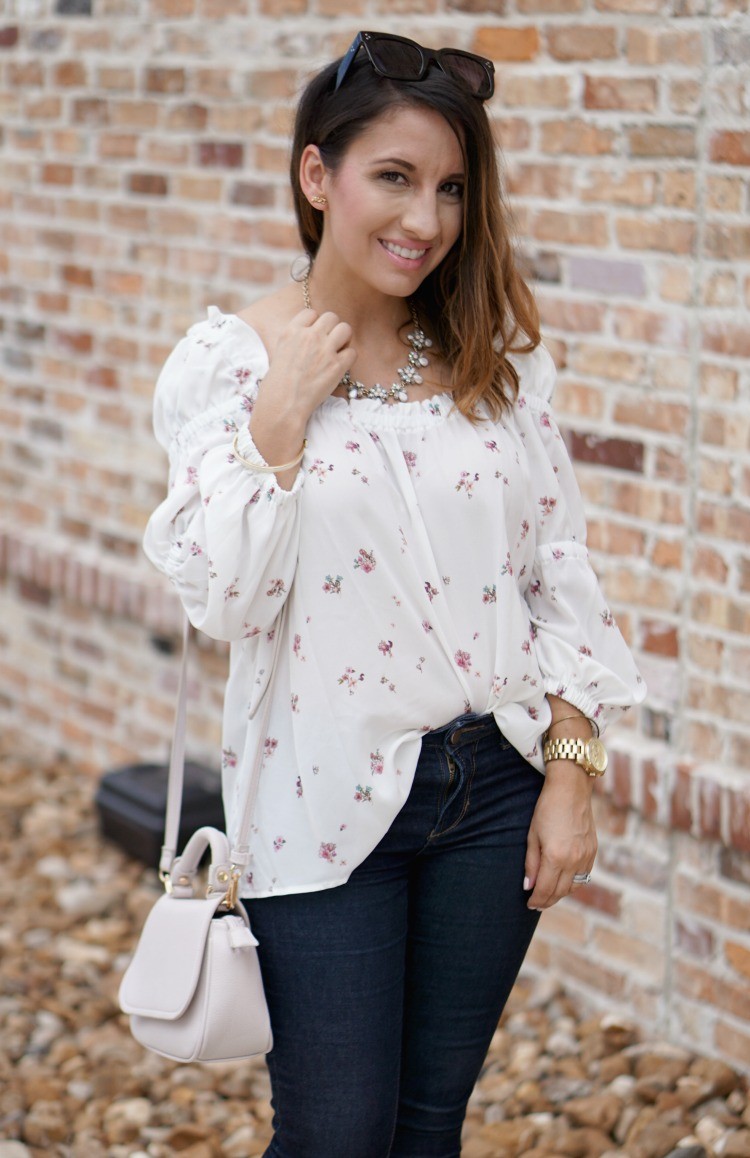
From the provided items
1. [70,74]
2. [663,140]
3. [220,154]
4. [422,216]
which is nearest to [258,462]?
[422,216]

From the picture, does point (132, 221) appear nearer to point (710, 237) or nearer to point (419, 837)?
point (710, 237)

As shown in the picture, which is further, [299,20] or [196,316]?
[196,316]

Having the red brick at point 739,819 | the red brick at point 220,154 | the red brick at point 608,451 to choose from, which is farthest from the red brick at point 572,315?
the red brick at point 220,154

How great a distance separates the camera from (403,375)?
6.75 ft

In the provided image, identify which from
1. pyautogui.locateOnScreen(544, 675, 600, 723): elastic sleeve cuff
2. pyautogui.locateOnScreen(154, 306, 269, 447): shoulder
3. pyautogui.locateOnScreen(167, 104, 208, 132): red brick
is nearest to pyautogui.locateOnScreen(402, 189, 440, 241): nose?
pyautogui.locateOnScreen(154, 306, 269, 447): shoulder

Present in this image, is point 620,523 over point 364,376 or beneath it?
beneath

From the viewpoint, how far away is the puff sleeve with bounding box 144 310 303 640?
1851 mm

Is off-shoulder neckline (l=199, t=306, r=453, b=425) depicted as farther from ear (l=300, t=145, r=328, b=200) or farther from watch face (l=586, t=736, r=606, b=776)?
watch face (l=586, t=736, r=606, b=776)

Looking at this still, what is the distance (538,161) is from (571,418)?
0.57m

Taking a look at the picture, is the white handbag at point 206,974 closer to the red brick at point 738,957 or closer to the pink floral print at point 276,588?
the pink floral print at point 276,588

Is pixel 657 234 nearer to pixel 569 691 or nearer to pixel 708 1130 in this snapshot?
pixel 569 691

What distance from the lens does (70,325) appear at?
15.3 feet

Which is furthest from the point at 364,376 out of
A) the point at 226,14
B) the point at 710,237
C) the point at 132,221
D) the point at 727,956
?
the point at 132,221

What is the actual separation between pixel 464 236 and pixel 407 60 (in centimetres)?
25
